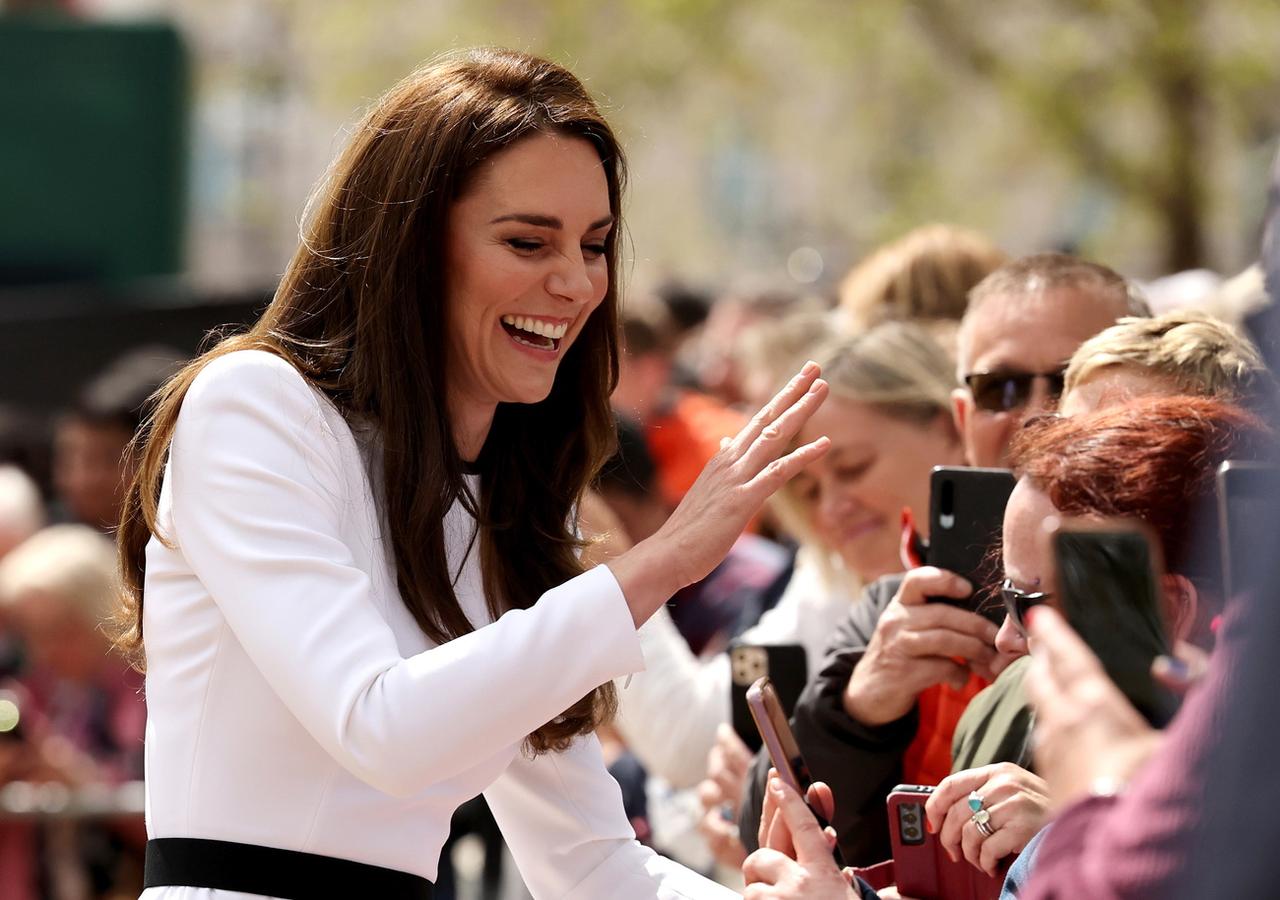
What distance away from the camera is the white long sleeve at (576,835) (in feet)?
9.39

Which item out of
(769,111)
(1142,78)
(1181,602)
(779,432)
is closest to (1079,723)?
(1181,602)

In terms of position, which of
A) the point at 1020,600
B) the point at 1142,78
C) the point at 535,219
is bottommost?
the point at 1020,600

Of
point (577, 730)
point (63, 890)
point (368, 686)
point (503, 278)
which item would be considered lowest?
point (63, 890)

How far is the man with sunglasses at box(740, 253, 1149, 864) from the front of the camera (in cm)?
289

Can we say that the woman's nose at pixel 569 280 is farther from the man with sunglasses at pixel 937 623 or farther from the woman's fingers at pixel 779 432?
the man with sunglasses at pixel 937 623

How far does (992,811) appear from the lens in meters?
2.41


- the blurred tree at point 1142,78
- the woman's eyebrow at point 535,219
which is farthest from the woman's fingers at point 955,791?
the blurred tree at point 1142,78

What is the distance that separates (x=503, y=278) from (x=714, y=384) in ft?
19.4

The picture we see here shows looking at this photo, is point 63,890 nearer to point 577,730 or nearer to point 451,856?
point 451,856

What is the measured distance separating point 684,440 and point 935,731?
3501 millimetres

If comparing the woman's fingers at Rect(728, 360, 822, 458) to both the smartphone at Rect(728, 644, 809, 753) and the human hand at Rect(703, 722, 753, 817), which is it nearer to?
the smartphone at Rect(728, 644, 809, 753)

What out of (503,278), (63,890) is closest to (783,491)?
(503,278)

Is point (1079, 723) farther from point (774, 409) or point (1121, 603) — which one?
point (774, 409)

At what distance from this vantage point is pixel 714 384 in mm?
8609
